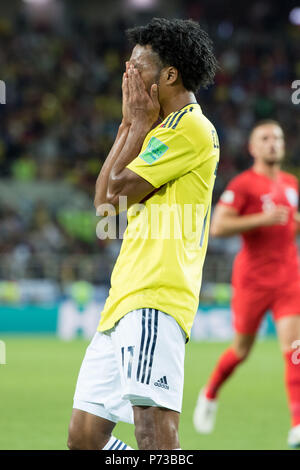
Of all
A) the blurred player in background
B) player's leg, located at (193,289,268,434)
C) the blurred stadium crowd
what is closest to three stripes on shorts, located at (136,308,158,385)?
the blurred player in background

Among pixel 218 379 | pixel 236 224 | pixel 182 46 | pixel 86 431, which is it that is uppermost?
pixel 182 46

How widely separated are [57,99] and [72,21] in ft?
13.6

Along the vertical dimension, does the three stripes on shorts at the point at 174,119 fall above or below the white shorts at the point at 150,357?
above

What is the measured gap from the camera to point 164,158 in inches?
132

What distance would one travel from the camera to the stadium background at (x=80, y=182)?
26.2 ft

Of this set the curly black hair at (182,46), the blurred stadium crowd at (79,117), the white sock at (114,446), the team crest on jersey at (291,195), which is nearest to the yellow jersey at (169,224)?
the curly black hair at (182,46)

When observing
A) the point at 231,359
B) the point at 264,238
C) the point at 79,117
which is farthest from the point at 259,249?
the point at 79,117

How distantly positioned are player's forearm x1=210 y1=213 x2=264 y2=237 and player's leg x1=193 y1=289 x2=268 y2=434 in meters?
0.51

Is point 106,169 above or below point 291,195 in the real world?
below

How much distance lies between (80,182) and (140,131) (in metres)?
17.6

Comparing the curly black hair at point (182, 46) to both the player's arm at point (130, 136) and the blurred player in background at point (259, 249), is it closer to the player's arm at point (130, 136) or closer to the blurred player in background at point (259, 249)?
the player's arm at point (130, 136)

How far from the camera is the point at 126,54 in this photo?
25047mm

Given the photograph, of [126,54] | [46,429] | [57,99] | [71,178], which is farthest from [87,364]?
[126,54]

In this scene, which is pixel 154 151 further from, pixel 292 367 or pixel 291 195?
pixel 291 195
